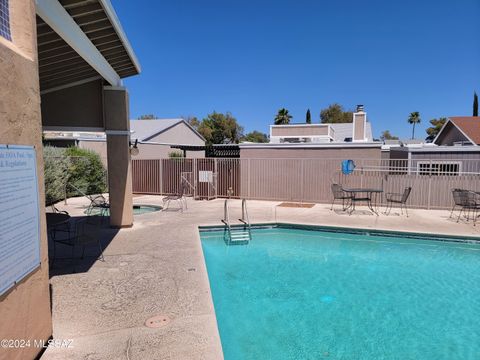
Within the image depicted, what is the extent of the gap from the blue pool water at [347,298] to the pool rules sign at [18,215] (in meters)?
2.56

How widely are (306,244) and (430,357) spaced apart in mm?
4983

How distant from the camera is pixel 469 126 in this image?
20922 millimetres

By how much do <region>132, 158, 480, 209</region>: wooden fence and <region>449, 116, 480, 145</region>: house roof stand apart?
7.06 m

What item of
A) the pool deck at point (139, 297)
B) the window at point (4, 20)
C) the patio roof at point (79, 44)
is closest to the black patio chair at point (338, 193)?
the pool deck at point (139, 297)

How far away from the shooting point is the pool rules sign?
8.07ft

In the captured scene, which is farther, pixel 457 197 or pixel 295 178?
pixel 295 178

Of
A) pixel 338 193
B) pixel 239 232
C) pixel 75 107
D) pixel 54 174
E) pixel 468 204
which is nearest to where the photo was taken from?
pixel 75 107

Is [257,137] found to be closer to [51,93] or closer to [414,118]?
[414,118]

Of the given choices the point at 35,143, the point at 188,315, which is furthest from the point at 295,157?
the point at 35,143

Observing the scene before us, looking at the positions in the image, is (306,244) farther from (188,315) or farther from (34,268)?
(34,268)

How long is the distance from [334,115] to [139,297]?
2324 inches

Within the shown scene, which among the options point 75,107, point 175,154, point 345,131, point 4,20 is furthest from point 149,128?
point 4,20

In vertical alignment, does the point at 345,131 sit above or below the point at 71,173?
above

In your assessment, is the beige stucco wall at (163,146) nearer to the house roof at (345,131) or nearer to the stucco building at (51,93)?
the stucco building at (51,93)
